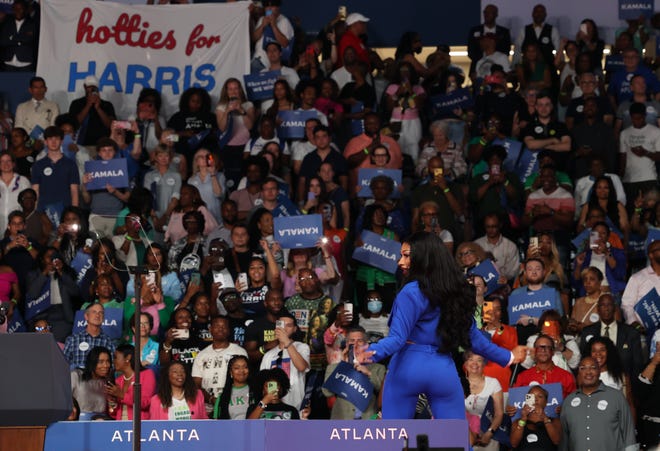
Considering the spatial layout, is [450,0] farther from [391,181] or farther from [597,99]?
[391,181]

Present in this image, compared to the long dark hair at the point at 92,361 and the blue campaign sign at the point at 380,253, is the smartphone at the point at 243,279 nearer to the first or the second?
the blue campaign sign at the point at 380,253

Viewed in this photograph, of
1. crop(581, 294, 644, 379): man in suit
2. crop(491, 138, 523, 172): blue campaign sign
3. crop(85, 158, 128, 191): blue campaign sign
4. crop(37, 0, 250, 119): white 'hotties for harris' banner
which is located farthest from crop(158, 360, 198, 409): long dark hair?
crop(37, 0, 250, 119): white 'hotties for harris' banner

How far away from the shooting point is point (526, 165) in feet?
47.4

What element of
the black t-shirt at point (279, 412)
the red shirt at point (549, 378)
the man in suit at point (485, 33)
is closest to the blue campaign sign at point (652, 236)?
the red shirt at point (549, 378)

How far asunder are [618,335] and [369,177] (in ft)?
10.8

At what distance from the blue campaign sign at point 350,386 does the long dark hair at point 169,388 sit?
3.82 feet

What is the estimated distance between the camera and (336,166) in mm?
14086

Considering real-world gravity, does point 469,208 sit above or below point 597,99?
below

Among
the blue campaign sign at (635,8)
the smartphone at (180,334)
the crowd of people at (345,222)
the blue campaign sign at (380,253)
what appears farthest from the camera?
the blue campaign sign at (635,8)

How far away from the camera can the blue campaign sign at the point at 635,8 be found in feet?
54.4

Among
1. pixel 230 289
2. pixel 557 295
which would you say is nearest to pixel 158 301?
pixel 230 289

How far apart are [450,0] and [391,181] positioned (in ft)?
15.2

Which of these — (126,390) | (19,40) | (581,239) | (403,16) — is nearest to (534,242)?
(581,239)

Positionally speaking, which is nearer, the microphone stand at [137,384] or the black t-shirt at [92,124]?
the microphone stand at [137,384]
